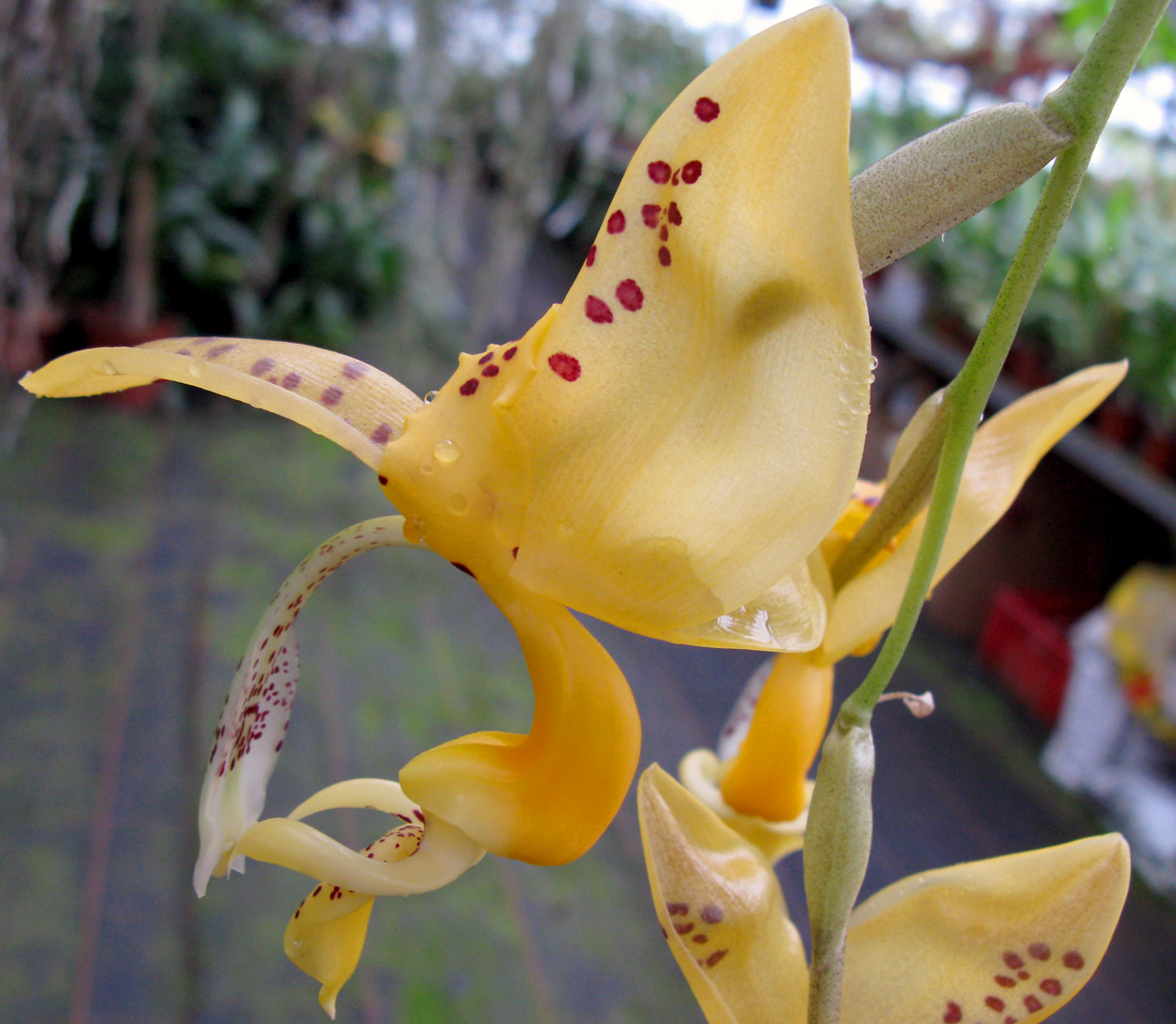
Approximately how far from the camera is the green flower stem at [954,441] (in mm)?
192

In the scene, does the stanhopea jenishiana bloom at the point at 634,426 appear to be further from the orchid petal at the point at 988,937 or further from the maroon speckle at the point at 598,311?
the orchid petal at the point at 988,937

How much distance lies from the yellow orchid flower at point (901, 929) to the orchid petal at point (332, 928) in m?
0.07

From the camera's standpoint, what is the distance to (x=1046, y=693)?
6.50ft

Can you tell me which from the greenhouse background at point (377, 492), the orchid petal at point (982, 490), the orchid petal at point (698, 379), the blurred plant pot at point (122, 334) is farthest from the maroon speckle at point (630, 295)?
the blurred plant pot at point (122, 334)

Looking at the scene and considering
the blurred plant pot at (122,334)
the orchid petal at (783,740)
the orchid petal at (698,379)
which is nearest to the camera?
the orchid petal at (698,379)

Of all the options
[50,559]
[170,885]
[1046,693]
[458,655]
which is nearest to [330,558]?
[170,885]

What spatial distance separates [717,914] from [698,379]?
166mm

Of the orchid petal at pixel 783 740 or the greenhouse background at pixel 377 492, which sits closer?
the orchid petal at pixel 783 740

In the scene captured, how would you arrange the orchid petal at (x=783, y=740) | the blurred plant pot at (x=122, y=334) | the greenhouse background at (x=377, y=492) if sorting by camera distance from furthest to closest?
the blurred plant pot at (x=122, y=334) → the greenhouse background at (x=377, y=492) → the orchid petal at (x=783, y=740)

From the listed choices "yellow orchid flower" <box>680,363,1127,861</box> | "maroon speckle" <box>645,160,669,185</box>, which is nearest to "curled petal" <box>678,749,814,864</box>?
"yellow orchid flower" <box>680,363,1127,861</box>

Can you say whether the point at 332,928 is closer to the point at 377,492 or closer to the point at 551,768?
the point at 551,768

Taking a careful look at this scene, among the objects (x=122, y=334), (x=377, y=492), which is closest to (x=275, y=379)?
(x=377, y=492)

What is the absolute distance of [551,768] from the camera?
258mm

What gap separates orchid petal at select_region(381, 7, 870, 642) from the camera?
179 mm
